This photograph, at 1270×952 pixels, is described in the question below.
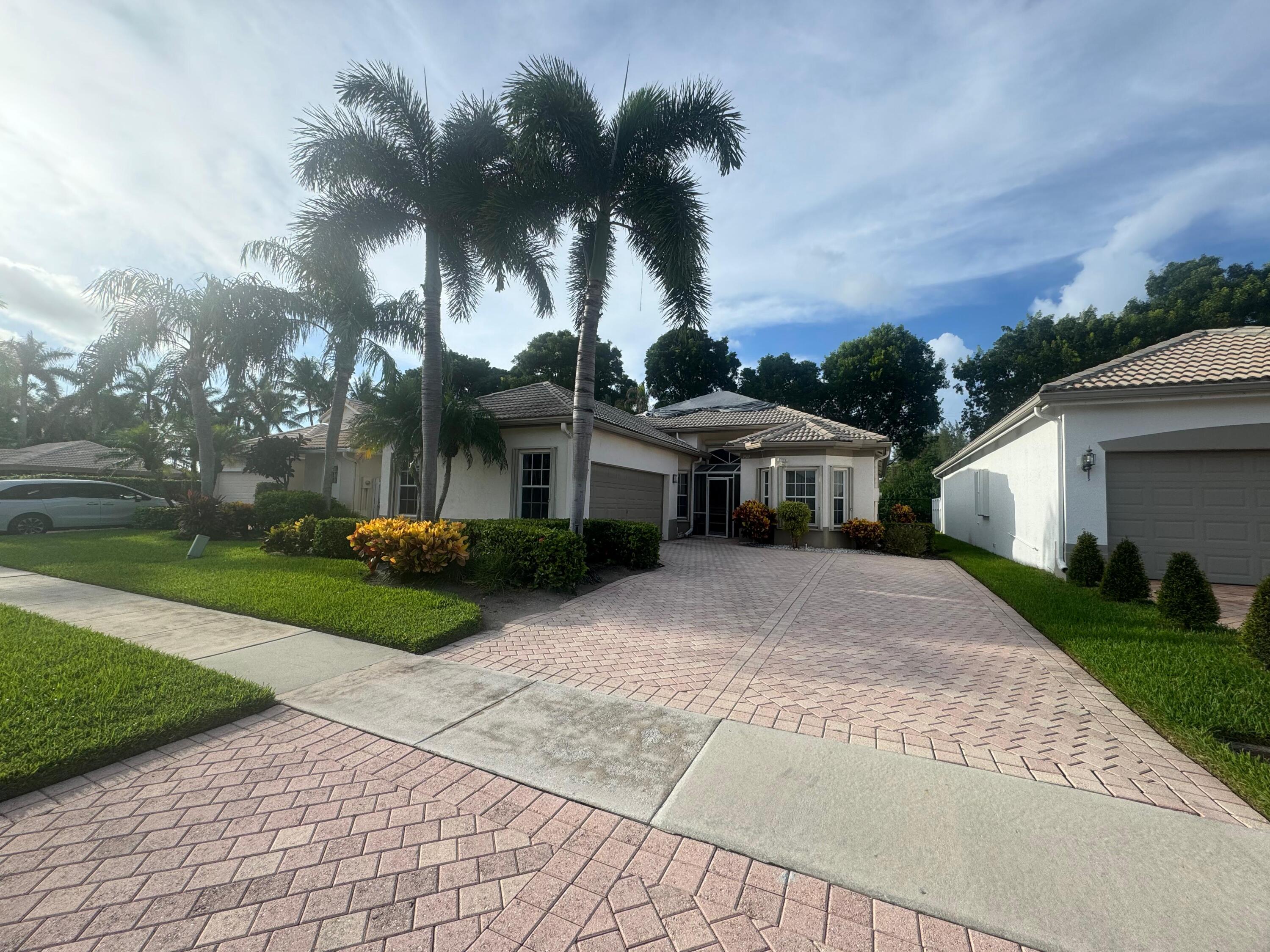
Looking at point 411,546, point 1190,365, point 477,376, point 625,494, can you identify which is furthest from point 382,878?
point 477,376

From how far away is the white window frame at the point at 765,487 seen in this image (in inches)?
691

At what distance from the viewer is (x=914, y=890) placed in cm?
222

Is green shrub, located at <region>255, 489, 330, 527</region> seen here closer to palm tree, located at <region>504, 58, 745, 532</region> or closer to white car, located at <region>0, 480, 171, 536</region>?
white car, located at <region>0, 480, 171, 536</region>

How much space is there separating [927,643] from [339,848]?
233 inches

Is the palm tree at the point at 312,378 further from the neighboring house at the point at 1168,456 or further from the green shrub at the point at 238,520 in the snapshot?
the neighboring house at the point at 1168,456

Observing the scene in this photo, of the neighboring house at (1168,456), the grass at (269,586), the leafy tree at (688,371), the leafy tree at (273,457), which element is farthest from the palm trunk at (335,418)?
the leafy tree at (688,371)

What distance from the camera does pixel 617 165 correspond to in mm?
9711

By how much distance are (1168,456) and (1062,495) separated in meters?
1.75

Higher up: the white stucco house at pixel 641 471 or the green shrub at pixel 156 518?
the white stucco house at pixel 641 471

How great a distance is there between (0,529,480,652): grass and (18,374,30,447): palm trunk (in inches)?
1438

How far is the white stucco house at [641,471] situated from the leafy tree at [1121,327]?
49.8 feet

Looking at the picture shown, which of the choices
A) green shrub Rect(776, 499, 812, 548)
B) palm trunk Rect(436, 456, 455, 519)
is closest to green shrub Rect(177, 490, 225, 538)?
palm trunk Rect(436, 456, 455, 519)

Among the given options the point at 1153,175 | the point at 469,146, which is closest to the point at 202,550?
the point at 469,146

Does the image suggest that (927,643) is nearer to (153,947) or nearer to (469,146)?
(153,947)
